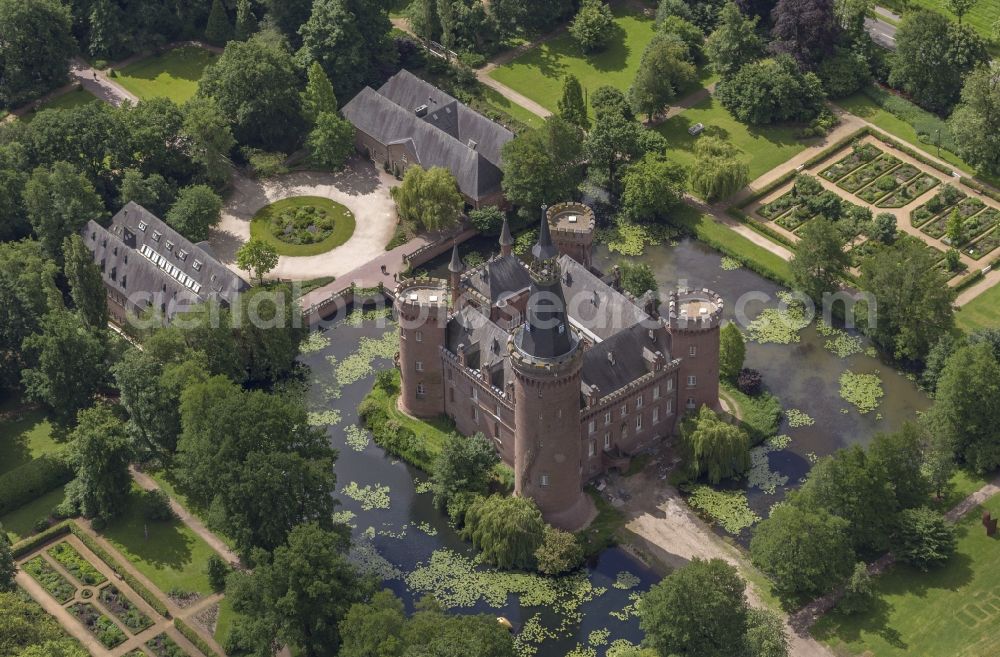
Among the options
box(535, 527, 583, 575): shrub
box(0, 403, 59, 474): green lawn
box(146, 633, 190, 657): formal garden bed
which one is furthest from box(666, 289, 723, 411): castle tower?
box(0, 403, 59, 474): green lawn

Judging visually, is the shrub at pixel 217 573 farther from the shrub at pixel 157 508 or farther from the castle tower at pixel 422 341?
the castle tower at pixel 422 341

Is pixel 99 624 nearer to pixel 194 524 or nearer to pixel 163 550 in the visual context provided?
pixel 163 550

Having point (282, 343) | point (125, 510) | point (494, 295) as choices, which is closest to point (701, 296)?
point (494, 295)

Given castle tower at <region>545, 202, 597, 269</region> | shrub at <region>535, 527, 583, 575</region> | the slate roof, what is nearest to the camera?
shrub at <region>535, 527, 583, 575</region>

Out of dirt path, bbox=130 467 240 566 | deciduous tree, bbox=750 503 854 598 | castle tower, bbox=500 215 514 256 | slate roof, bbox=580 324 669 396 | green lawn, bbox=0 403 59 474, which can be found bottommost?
green lawn, bbox=0 403 59 474

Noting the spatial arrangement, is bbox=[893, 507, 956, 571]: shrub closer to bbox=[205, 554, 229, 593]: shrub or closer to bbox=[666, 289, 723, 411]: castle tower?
bbox=[666, 289, 723, 411]: castle tower

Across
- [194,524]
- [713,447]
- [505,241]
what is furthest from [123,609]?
[713,447]
